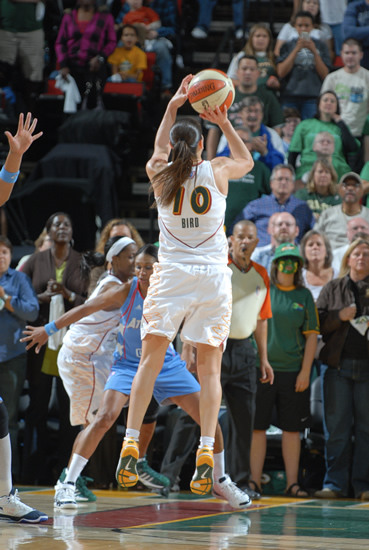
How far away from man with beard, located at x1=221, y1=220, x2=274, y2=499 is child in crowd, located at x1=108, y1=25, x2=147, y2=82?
19.2 feet

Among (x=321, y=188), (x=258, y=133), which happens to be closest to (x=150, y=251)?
(x=321, y=188)

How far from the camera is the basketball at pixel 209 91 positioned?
18.3 feet

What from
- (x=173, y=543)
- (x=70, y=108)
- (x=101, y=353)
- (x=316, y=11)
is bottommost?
(x=173, y=543)

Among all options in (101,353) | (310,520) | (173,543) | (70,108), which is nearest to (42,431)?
(101,353)

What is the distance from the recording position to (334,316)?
8.12 meters

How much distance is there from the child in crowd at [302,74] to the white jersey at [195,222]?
7.29 metres

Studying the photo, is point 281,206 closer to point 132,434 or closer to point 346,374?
point 346,374

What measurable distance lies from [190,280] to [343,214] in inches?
183

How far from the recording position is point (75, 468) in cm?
630

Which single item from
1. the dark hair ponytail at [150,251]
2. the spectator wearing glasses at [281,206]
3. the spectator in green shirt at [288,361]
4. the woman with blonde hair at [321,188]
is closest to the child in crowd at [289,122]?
the woman with blonde hair at [321,188]

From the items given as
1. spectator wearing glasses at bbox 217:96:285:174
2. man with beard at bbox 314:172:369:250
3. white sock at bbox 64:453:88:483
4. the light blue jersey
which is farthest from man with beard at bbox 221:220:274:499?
spectator wearing glasses at bbox 217:96:285:174

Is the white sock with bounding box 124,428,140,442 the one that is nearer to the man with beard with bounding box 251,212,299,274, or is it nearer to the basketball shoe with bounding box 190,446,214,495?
the basketball shoe with bounding box 190,446,214,495

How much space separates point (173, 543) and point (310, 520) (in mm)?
1414

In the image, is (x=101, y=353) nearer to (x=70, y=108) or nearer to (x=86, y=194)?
(x=86, y=194)
